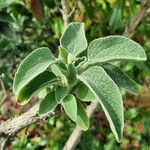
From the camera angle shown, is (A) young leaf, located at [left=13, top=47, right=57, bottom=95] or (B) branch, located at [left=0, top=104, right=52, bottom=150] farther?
(B) branch, located at [left=0, top=104, right=52, bottom=150]

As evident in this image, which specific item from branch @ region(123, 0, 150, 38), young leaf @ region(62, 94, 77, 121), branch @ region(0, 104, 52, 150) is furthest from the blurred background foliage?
young leaf @ region(62, 94, 77, 121)

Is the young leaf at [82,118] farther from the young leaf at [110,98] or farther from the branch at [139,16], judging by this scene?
the branch at [139,16]

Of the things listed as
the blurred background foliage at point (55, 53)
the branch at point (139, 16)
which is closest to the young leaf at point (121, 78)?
the branch at point (139, 16)

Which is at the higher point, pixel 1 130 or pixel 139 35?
pixel 1 130

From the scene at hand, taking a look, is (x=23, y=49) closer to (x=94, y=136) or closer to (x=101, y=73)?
(x=94, y=136)

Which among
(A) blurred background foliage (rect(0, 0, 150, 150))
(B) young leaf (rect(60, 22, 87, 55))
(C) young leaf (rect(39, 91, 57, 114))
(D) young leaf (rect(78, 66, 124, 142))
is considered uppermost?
(B) young leaf (rect(60, 22, 87, 55))

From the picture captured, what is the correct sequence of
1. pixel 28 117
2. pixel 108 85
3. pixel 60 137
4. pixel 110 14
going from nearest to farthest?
pixel 108 85, pixel 28 117, pixel 110 14, pixel 60 137

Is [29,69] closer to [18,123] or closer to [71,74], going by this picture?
[71,74]

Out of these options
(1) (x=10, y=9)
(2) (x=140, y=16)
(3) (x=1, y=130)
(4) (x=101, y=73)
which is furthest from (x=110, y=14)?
(4) (x=101, y=73)

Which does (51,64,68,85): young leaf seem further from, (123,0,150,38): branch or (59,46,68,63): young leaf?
(123,0,150,38): branch
